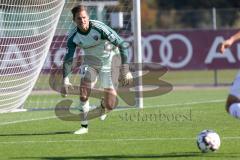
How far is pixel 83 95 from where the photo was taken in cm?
1237

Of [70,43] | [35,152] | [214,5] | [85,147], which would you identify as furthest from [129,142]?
[214,5]

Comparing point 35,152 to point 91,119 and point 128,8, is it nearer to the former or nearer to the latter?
point 91,119

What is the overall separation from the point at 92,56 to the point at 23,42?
2050 mm

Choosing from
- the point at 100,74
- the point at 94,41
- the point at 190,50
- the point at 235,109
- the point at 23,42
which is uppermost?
the point at 94,41

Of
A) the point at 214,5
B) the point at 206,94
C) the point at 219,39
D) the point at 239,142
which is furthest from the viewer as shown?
the point at 214,5

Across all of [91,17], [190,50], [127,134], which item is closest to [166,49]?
[190,50]

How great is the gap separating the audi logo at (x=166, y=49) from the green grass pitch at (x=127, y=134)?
7.48 m

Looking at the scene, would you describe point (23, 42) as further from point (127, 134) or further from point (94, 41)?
point (127, 134)

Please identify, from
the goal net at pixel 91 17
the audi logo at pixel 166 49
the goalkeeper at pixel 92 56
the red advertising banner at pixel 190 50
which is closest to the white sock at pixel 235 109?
the goalkeeper at pixel 92 56

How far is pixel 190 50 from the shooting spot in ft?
81.1

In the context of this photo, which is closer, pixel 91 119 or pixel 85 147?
pixel 85 147

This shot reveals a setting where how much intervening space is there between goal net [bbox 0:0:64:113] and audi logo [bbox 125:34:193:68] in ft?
35.0

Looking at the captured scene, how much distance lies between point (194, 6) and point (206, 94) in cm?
3183

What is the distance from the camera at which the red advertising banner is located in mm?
24484
